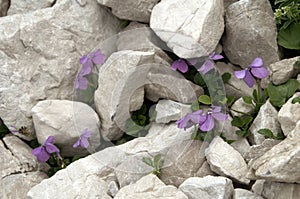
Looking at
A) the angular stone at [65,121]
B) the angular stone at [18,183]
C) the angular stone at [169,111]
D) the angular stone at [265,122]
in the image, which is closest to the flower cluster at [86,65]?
the angular stone at [65,121]

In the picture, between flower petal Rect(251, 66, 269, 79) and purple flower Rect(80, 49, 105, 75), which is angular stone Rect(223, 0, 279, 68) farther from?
purple flower Rect(80, 49, 105, 75)

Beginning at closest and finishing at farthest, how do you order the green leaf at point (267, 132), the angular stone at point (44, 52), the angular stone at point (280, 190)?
the angular stone at point (280, 190), the green leaf at point (267, 132), the angular stone at point (44, 52)

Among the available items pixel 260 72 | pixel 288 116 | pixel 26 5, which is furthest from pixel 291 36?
pixel 26 5

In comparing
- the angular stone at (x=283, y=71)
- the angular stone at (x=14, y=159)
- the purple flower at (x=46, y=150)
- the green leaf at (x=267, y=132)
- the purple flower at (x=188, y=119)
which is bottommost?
the angular stone at (x=14, y=159)

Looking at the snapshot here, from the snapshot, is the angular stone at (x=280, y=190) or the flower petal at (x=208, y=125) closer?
the angular stone at (x=280, y=190)

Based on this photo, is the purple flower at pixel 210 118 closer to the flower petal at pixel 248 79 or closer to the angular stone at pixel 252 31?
the flower petal at pixel 248 79

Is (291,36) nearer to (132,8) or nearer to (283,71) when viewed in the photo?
(283,71)

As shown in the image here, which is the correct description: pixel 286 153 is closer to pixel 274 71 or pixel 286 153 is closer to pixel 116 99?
pixel 274 71
